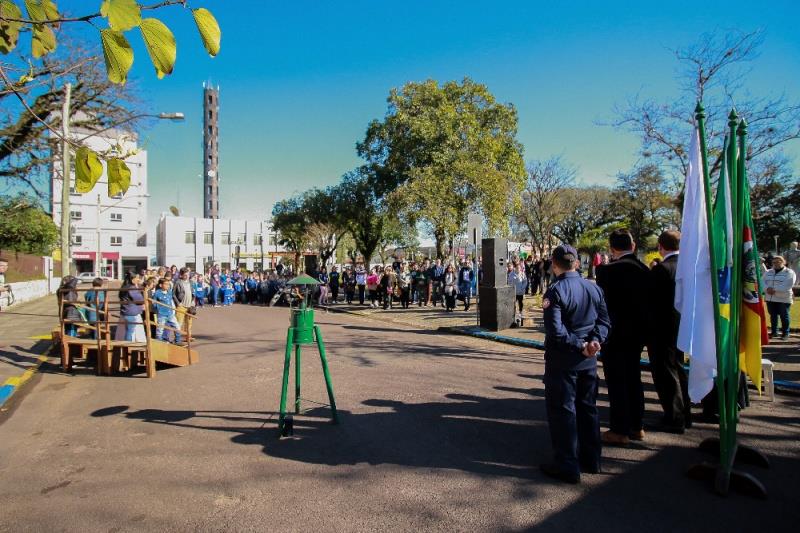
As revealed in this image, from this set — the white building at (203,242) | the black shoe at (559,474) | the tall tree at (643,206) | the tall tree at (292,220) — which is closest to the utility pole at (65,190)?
the black shoe at (559,474)

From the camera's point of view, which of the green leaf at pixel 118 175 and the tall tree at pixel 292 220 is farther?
the tall tree at pixel 292 220

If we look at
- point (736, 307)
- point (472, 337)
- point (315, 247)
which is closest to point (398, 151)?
point (472, 337)

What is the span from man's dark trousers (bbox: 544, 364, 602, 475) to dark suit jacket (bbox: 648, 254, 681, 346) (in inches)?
45.9

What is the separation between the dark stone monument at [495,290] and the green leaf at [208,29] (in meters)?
10.4

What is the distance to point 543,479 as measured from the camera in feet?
13.0

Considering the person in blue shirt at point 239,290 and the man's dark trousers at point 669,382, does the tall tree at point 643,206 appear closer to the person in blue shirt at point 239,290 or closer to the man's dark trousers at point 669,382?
the person in blue shirt at point 239,290

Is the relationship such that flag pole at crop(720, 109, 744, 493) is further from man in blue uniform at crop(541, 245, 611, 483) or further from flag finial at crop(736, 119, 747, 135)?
man in blue uniform at crop(541, 245, 611, 483)

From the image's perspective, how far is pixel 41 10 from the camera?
105 inches

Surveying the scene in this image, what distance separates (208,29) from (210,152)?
3644 inches

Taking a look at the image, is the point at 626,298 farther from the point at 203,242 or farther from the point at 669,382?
the point at 203,242

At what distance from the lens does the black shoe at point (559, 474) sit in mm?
3848

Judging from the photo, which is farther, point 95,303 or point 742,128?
point 95,303

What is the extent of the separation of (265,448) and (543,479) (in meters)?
2.50

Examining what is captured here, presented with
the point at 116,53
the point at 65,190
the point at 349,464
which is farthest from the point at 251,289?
the point at 116,53
